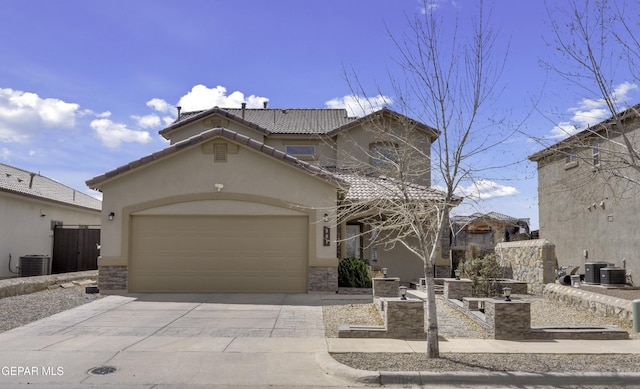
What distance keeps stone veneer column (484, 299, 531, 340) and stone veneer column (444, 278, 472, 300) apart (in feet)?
15.1

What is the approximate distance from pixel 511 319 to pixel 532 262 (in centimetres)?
771

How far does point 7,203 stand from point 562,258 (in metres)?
23.2

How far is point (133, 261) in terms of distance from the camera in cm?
1587

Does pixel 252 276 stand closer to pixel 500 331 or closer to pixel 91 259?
pixel 500 331

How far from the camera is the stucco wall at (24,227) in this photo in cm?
2045

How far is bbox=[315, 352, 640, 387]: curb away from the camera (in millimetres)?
7414

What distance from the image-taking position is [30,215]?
72.4 feet

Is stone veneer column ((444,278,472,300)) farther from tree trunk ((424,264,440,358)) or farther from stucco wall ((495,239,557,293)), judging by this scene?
tree trunk ((424,264,440,358))

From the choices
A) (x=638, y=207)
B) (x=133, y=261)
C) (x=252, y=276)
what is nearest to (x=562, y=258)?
(x=638, y=207)

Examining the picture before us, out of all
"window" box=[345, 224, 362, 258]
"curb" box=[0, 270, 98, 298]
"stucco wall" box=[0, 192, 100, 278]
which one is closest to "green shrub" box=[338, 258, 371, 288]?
"window" box=[345, 224, 362, 258]

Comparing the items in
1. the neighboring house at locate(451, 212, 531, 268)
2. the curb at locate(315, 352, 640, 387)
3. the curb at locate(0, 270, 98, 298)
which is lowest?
the curb at locate(315, 352, 640, 387)

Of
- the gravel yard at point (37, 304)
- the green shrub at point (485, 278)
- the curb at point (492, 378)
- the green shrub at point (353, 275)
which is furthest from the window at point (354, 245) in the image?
the curb at point (492, 378)

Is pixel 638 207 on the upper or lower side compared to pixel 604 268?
upper

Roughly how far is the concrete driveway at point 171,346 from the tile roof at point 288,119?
1223 cm
